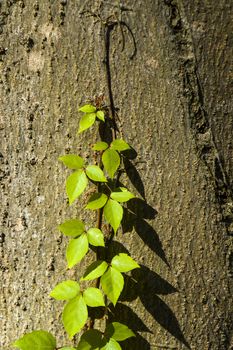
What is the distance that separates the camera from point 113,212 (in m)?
1.26

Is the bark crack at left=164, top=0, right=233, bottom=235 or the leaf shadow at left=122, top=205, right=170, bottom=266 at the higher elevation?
the bark crack at left=164, top=0, right=233, bottom=235

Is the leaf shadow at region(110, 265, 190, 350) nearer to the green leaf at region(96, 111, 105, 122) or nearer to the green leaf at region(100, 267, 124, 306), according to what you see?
the green leaf at region(100, 267, 124, 306)

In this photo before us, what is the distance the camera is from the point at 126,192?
126cm

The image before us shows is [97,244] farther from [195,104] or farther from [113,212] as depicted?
[195,104]

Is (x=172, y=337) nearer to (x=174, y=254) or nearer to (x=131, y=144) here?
→ (x=174, y=254)

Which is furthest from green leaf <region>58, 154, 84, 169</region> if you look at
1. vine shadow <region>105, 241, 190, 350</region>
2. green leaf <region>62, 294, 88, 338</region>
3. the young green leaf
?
green leaf <region>62, 294, 88, 338</region>

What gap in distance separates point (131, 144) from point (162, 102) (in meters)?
0.13

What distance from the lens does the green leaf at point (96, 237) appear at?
1.25 metres

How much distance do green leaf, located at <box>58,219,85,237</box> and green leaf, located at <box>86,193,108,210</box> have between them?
0.17 feet

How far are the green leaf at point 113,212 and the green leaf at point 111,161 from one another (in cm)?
7

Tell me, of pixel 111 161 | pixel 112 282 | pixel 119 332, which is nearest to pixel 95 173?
pixel 111 161

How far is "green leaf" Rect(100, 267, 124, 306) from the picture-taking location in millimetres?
1233

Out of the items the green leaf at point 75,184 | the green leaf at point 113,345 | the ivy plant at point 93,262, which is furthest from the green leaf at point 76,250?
the green leaf at point 113,345

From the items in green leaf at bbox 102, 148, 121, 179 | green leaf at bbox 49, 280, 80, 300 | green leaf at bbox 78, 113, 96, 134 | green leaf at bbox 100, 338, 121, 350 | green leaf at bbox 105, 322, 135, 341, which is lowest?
green leaf at bbox 100, 338, 121, 350
